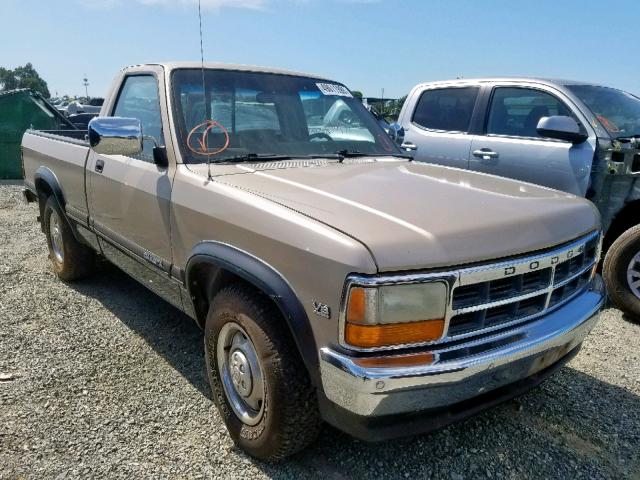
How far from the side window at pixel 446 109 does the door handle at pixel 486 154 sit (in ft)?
1.13

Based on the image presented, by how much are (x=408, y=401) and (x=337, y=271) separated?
55 centimetres

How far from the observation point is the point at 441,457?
101 inches

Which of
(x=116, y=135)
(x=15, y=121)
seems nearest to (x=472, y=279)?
(x=116, y=135)

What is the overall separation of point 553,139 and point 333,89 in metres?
2.32

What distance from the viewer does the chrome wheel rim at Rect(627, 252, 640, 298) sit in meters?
4.29

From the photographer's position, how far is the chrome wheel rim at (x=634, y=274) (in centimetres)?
429

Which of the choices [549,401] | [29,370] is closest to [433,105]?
[549,401]

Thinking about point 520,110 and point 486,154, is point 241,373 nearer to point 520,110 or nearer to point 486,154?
point 486,154

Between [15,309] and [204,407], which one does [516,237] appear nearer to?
[204,407]

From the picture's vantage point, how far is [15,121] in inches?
445

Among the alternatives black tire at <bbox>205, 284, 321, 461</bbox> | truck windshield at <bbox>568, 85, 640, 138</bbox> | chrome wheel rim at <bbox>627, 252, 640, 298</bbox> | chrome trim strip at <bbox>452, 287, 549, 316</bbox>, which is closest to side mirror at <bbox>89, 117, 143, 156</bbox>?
black tire at <bbox>205, 284, 321, 461</bbox>

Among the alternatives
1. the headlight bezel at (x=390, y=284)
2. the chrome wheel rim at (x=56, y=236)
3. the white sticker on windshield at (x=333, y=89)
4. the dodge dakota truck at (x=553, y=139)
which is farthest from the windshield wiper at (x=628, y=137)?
the chrome wheel rim at (x=56, y=236)

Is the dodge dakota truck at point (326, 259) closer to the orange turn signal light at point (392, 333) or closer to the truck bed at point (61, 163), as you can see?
the orange turn signal light at point (392, 333)

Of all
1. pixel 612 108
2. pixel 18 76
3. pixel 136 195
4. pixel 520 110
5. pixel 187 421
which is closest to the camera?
pixel 187 421
